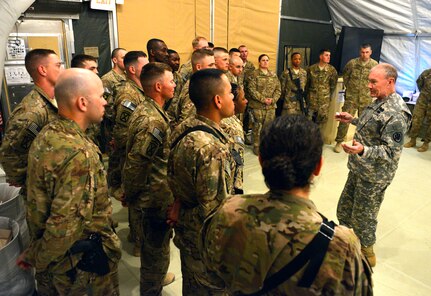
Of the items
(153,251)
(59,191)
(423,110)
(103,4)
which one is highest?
(103,4)

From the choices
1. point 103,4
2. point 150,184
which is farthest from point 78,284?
point 103,4

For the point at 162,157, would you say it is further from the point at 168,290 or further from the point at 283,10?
the point at 283,10

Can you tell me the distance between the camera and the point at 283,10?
6672mm

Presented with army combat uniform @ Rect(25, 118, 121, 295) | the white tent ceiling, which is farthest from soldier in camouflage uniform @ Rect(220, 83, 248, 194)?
the white tent ceiling

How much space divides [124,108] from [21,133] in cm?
97

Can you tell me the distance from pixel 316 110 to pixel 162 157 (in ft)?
14.2

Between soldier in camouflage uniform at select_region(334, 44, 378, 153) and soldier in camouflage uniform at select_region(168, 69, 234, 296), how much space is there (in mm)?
4474

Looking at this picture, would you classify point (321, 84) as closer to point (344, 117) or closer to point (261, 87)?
point (261, 87)

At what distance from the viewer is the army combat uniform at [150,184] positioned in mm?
2014

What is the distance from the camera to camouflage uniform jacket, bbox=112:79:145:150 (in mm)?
2857

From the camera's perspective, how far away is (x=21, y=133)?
2.06 meters

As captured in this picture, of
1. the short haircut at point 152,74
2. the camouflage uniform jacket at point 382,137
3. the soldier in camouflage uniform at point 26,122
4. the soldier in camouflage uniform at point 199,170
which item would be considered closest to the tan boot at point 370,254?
the camouflage uniform jacket at point 382,137

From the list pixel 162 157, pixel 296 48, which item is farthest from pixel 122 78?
pixel 296 48

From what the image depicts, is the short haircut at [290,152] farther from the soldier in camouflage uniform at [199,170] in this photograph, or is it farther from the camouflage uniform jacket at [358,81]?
the camouflage uniform jacket at [358,81]
